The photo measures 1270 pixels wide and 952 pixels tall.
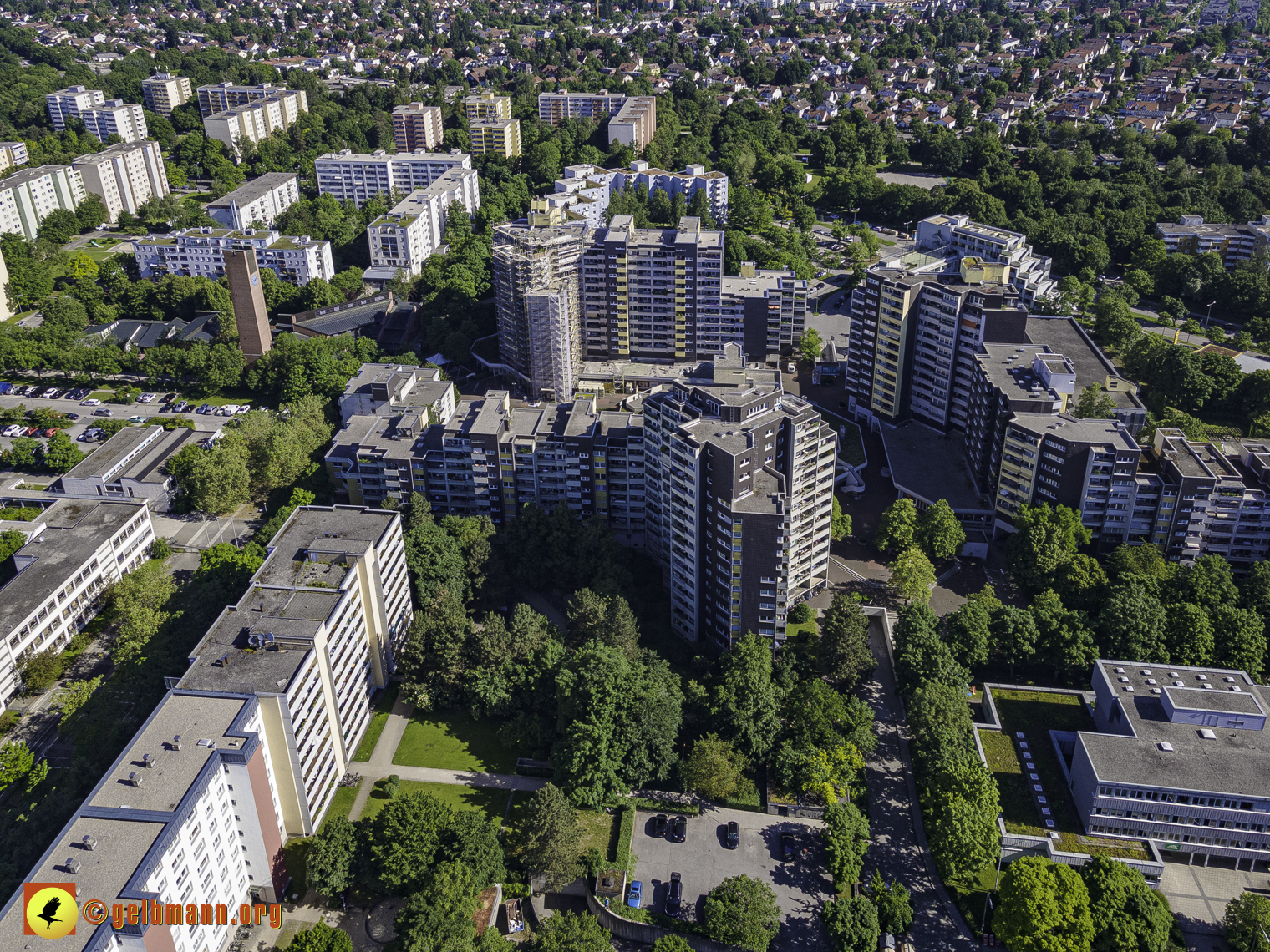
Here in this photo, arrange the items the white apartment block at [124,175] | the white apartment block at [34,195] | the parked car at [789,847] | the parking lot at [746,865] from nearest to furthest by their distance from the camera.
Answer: the parking lot at [746,865], the parked car at [789,847], the white apartment block at [34,195], the white apartment block at [124,175]

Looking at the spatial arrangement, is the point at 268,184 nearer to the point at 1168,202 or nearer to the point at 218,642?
the point at 218,642

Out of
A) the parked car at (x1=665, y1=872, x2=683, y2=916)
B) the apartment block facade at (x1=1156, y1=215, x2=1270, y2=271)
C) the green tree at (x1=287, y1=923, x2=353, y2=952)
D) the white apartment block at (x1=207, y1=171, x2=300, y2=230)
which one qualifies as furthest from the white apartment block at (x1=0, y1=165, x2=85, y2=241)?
the apartment block facade at (x1=1156, y1=215, x2=1270, y2=271)

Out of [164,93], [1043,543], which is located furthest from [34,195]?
[1043,543]

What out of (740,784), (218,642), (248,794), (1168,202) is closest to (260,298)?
(218,642)

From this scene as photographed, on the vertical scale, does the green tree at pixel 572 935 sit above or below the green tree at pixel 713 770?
below

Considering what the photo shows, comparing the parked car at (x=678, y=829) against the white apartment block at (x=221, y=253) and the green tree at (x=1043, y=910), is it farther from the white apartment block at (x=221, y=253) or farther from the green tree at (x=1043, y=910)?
the white apartment block at (x=221, y=253)

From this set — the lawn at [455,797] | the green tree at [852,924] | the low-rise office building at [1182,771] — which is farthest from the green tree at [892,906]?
the lawn at [455,797]
